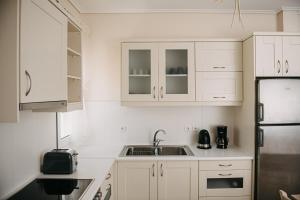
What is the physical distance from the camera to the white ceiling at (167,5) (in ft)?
9.25

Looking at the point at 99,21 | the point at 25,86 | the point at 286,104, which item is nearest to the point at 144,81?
the point at 99,21

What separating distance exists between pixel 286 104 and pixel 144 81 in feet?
4.99

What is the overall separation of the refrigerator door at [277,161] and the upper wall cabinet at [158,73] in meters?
0.89

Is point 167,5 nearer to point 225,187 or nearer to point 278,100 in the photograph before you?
point 278,100

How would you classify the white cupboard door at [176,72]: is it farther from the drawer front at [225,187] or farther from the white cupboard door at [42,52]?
the white cupboard door at [42,52]

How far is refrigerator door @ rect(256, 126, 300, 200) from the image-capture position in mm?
2465

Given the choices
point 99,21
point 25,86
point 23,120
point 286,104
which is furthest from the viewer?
point 99,21

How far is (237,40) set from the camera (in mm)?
2812

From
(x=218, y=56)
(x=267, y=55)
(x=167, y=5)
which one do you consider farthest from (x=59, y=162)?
(x=267, y=55)

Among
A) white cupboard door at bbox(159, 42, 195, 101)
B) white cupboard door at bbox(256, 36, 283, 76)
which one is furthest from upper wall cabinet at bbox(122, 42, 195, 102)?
white cupboard door at bbox(256, 36, 283, 76)

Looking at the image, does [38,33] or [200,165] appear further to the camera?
[200,165]

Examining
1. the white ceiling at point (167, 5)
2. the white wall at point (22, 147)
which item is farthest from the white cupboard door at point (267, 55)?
the white wall at point (22, 147)

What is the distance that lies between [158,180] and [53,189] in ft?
3.79

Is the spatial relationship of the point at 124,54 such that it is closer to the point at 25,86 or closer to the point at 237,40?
the point at 237,40
